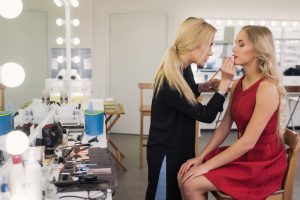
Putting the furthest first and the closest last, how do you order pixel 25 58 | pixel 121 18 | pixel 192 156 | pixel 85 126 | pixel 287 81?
pixel 287 81 → pixel 121 18 → pixel 85 126 → pixel 25 58 → pixel 192 156

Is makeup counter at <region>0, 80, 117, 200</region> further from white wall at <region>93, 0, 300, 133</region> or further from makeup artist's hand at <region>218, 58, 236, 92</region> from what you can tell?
white wall at <region>93, 0, 300, 133</region>

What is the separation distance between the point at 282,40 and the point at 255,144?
11.7ft

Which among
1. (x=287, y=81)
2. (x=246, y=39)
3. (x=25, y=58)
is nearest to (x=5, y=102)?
(x=25, y=58)

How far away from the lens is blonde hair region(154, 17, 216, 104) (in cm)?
141

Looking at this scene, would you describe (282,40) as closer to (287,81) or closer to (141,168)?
(287,81)

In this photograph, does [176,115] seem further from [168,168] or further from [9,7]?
[9,7]

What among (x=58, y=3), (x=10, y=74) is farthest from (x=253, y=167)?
(x=58, y=3)

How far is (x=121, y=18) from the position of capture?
4219 millimetres

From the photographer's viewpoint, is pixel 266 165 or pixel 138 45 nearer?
pixel 266 165

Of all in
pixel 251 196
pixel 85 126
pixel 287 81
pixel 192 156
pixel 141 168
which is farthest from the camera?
pixel 287 81

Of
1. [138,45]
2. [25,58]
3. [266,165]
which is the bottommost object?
[266,165]

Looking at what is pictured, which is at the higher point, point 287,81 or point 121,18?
point 121,18

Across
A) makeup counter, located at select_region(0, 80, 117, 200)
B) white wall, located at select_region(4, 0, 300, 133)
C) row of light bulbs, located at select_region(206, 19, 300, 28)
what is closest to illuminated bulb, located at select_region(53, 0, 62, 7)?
makeup counter, located at select_region(0, 80, 117, 200)

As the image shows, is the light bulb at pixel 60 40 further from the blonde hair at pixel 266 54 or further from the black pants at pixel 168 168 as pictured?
the blonde hair at pixel 266 54
